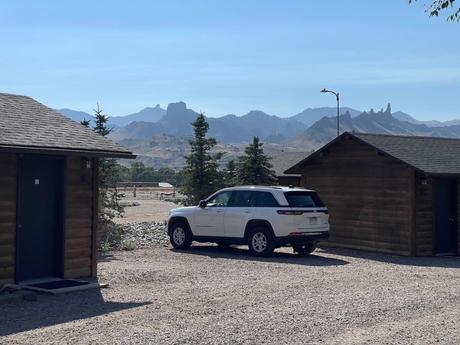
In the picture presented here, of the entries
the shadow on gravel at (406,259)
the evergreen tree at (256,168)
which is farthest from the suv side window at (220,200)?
the evergreen tree at (256,168)

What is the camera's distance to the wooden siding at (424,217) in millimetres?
18938

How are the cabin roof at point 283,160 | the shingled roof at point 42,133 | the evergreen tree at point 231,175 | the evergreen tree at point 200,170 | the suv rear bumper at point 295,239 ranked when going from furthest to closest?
1. the cabin roof at point 283,160
2. the evergreen tree at point 231,175
3. the evergreen tree at point 200,170
4. the suv rear bumper at point 295,239
5. the shingled roof at point 42,133

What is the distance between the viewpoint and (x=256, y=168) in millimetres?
32094

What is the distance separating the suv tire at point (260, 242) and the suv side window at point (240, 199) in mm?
765

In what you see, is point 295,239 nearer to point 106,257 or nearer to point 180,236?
point 180,236

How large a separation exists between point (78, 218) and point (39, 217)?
2.53ft

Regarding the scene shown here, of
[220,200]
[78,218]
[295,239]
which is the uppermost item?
[220,200]

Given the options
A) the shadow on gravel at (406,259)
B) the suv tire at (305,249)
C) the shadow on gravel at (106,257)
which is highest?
the suv tire at (305,249)

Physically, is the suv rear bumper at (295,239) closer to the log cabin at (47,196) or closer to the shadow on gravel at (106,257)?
the shadow on gravel at (106,257)

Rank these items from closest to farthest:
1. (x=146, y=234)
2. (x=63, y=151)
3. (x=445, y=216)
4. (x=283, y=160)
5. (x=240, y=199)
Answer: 1. (x=63, y=151)
2. (x=240, y=199)
3. (x=445, y=216)
4. (x=146, y=234)
5. (x=283, y=160)

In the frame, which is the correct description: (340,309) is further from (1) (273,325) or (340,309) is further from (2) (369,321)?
(1) (273,325)

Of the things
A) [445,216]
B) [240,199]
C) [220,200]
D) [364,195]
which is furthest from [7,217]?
[445,216]

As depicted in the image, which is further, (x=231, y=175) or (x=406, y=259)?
(x=231, y=175)

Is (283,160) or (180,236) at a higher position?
(283,160)
